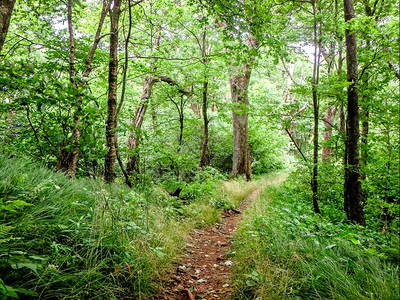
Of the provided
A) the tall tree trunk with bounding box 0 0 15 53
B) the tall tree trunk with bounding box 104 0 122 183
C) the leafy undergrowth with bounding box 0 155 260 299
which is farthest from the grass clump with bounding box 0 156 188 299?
the tall tree trunk with bounding box 0 0 15 53

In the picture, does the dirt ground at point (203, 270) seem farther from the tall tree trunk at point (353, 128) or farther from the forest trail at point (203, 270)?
the tall tree trunk at point (353, 128)

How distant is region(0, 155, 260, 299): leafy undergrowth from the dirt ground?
0.70 feet

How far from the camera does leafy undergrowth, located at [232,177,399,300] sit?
2.12 meters

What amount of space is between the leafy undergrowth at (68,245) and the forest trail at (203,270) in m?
0.22

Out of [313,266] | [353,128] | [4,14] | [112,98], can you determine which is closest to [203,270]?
[313,266]

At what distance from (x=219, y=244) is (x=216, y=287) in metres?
1.63

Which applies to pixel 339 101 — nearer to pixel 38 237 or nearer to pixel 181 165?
pixel 181 165

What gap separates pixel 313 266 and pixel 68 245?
244cm

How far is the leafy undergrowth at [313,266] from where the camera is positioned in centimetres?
212

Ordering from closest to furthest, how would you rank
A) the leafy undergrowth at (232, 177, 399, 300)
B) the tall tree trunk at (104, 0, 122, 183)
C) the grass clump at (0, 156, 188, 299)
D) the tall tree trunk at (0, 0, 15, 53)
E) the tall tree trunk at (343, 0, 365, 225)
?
the grass clump at (0, 156, 188, 299) < the leafy undergrowth at (232, 177, 399, 300) < the tall tree trunk at (0, 0, 15, 53) < the tall tree trunk at (343, 0, 365, 225) < the tall tree trunk at (104, 0, 122, 183)

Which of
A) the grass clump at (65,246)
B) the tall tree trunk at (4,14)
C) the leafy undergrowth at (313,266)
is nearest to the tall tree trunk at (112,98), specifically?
the grass clump at (65,246)

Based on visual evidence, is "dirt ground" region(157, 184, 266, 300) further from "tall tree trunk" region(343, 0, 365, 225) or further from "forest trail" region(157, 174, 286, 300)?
"tall tree trunk" region(343, 0, 365, 225)

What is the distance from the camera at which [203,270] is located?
3.59 meters

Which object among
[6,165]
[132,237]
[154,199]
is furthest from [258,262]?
[6,165]
